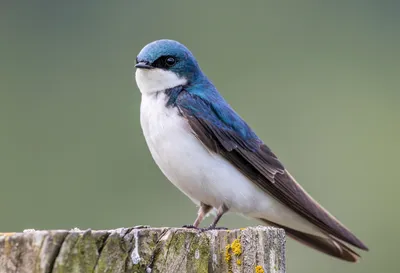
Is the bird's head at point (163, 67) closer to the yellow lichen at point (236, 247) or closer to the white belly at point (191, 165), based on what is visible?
the white belly at point (191, 165)

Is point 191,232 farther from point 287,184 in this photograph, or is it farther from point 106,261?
point 287,184

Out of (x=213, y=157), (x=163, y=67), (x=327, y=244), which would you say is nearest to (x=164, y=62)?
(x=163, y=67)

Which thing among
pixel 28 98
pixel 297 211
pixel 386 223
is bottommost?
pixel 28 98

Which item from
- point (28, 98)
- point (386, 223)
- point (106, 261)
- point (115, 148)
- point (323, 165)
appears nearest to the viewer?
point (106, 261)

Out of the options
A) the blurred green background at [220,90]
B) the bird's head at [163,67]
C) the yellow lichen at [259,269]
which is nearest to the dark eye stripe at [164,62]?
the bird's head at [163,67]

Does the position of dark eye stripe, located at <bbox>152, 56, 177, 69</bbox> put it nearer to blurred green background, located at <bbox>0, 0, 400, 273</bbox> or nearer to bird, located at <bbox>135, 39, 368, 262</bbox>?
bird, located at <bbox>135, 39, 368, 262</bbox>

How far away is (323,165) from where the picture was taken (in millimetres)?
7996

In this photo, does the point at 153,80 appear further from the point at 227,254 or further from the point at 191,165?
the point at 227,254

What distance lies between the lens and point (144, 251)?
273 cm

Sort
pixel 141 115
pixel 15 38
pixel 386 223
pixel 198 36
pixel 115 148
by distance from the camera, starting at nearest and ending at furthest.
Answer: pixel 141 115, pixel 386 223, pixel 115 148, pixel 198 36, pixel 15 38

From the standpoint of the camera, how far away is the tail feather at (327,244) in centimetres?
408

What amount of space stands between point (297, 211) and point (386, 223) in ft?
10.4

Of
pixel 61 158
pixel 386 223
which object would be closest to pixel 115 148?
pixel 61 158

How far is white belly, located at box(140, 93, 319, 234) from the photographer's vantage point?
12.9 ft
